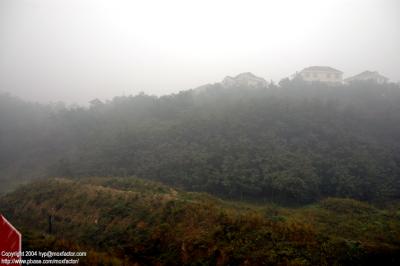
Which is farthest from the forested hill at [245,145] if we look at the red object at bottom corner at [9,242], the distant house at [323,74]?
the red object at bottom corner at [9,242]

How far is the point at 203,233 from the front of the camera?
28.8ft

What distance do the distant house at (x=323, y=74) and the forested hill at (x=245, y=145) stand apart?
9954 millimetres

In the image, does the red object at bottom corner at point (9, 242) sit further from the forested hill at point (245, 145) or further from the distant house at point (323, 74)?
the distant house at point (323, 74)

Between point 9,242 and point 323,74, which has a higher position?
point 323,74

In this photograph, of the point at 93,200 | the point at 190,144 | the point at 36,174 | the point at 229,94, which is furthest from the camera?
the point at 229,94

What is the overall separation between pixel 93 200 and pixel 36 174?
2336 centimetres

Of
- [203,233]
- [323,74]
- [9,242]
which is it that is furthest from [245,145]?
[323,74]

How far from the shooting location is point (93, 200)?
44.1ft

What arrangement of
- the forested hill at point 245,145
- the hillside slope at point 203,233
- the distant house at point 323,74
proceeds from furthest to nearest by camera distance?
the distant house at point 323,74 → the forested hill at point 245,145 → the hillside slope at point 203,233

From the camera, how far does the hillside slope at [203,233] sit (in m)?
7.26

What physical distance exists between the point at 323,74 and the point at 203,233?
49.1 m

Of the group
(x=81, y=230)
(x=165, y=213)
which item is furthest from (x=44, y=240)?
(x=165, y=213)

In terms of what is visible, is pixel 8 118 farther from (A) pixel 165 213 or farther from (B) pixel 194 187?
(A) pixel 165 213

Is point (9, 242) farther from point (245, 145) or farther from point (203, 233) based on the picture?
point (245, 145)
